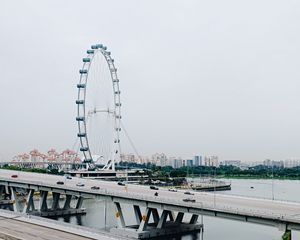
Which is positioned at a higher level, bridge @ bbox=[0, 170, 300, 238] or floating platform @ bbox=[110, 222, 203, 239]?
bridge @ bbox=[0, 170, 300, 238]

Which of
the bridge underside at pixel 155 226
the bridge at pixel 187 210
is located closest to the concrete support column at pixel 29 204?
the bridge at pixel 187 210

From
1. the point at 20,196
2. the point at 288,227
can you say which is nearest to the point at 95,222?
the point at 288,227

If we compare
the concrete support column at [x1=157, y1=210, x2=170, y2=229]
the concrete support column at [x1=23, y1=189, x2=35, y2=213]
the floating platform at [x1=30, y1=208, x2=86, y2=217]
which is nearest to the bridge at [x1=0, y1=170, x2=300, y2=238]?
the concrete support column at [x1=157, y1=210, x2=170, y2=229]

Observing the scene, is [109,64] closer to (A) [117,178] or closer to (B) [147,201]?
(A) [117,178]

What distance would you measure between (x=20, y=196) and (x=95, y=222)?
39.9 metres

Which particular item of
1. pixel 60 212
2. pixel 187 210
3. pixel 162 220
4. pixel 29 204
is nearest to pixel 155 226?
pixel 162 220

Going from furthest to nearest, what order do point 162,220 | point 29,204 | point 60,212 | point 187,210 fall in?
point 29,204, point 60,212, point 162,220, point 187,210

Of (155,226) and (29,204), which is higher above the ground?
(29,204)

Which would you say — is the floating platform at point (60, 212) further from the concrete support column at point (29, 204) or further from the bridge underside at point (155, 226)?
the bridge underside at point (155, 226)

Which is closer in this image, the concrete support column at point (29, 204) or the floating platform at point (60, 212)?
the floating platform at point (60, 212)

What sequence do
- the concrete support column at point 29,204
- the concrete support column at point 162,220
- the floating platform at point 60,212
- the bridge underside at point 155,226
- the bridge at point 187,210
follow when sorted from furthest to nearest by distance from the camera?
the concrete support column at point 29,204 < the floating platform at point 60,212 < the concrete support column at point 162,220 < the bridge underside at point 155,226 < the bridge at point 187,210

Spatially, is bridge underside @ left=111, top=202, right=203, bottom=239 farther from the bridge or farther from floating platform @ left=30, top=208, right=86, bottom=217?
floating platform @ left=30, top=208, right=86, bottom=217

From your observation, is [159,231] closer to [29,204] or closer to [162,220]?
[162,220]

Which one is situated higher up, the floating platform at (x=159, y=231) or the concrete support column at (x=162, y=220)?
the concrete support column at (x=162, y=220)
